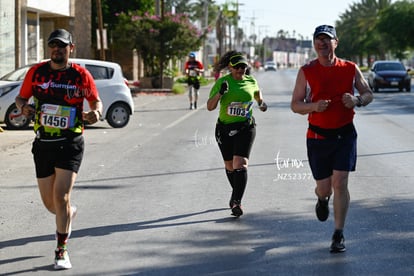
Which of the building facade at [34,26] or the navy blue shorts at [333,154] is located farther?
the building facade at [34,26]

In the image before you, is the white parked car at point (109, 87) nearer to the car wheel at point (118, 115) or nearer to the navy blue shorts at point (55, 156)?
the car wheel at point (118, 115)

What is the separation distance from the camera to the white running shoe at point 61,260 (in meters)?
6.52

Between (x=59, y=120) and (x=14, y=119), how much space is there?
43.1 feet

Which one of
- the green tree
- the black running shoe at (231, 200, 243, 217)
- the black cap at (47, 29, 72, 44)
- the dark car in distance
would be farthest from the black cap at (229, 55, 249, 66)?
the dark car in distance

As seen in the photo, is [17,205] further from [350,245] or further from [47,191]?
[350,245]

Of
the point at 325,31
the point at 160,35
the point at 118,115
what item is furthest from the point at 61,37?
the point at 160,35

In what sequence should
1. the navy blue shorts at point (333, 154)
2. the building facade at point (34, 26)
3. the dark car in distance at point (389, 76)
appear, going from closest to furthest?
the navy blue shorts at point (333, 154) → the building facade at point (34, 26) → the dark car in distance at point (389, 76)

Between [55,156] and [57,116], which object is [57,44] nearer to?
[57,116]

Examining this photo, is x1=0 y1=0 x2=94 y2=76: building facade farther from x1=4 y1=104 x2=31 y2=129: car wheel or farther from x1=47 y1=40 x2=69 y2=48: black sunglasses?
x1=47 y1=40 x2=69 y2=48: black sunglasses

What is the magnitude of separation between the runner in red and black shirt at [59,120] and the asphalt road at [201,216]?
574 millimetres

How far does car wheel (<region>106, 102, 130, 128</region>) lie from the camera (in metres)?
20.7

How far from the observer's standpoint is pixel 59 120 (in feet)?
22.0

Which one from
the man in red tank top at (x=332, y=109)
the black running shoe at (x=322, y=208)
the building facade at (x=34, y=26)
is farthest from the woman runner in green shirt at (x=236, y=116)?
the building facade at (x=34, y=26)

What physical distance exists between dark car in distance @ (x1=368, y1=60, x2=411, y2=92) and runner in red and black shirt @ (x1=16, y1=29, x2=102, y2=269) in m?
35.5
